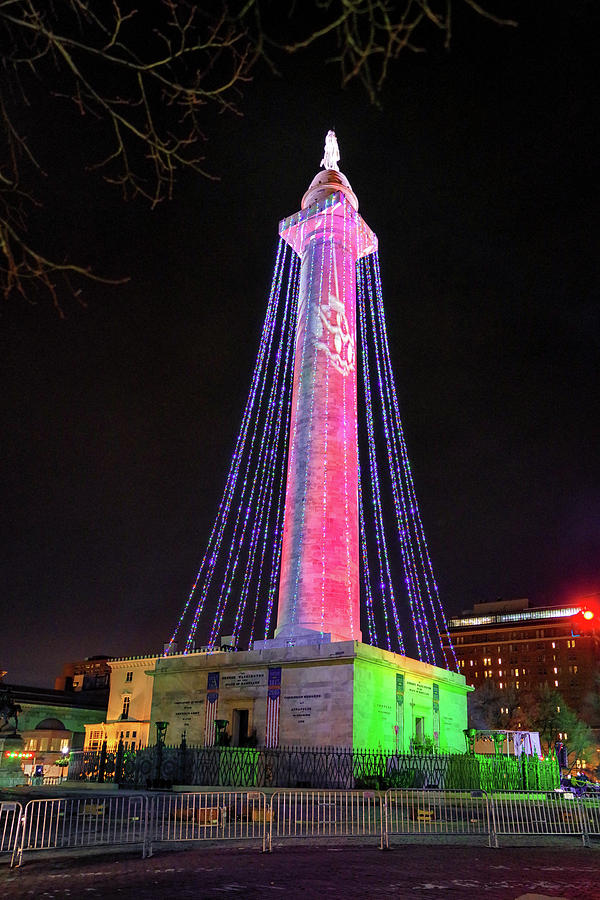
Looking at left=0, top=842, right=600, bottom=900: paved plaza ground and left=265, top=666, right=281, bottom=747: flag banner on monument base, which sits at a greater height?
left=265, top=666, right=281, bottom=747: flag banner on monument base

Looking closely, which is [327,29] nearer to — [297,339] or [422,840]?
[422,840]

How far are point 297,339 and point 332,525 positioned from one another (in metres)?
10.8

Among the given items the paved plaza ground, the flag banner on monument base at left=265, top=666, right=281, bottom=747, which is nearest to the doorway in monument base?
the flag banner on monument base at left=265, top=666, right=281, bottom=747

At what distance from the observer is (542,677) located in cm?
11544

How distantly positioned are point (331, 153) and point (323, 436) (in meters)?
20.7

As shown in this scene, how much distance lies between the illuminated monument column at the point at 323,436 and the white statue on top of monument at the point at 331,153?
10.7ft

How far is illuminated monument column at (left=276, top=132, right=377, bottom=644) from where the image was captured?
3266 centimetres

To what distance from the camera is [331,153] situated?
45312 mm

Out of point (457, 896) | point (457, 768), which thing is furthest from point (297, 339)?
point (457, 896)

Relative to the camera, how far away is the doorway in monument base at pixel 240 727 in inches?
1196

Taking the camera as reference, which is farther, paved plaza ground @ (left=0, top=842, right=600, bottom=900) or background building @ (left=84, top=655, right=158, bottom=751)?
background building @ (left=84, top=655, right=158, bottom=751)

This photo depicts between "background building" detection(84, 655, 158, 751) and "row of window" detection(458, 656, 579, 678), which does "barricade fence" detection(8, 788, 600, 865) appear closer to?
"background building" detection(84, 655, 158, 751)

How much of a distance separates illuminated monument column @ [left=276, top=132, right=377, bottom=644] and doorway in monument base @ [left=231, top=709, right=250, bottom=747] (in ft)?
11.1

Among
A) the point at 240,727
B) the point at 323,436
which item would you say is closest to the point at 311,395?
the point at 323,436
